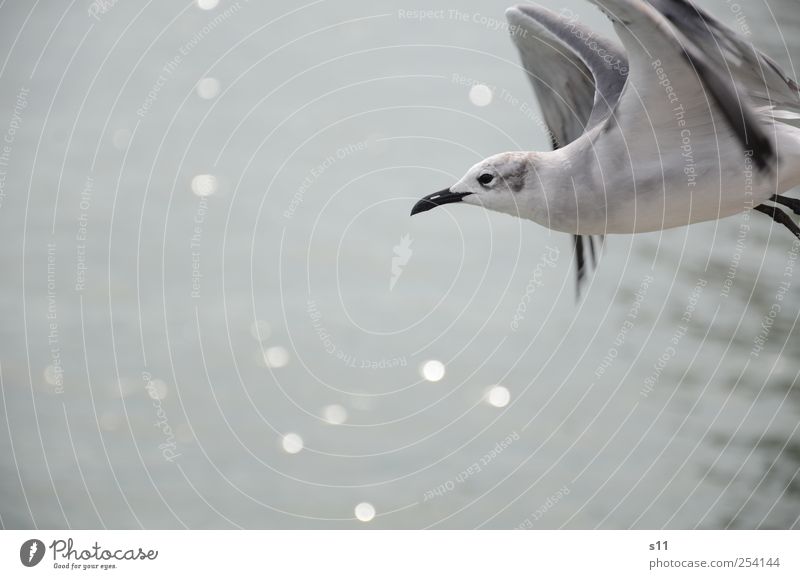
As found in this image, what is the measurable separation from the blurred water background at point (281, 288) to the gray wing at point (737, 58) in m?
0.56

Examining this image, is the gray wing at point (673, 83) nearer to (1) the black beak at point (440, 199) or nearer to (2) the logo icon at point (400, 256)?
(1) the black beak at point (440, 199)

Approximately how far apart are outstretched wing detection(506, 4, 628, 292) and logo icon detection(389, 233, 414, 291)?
415 millimetres

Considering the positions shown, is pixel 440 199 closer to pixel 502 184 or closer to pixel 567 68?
pixel 502 184

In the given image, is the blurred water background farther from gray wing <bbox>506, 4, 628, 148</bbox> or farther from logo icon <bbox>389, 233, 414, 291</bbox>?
gray wing <bbox>506, 4, 628, 148</bbox>

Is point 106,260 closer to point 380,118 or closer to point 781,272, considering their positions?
point 380,118

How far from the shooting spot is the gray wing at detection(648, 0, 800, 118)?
103cm

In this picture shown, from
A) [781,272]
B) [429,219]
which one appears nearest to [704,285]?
[781,272]

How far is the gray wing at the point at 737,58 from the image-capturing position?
103cm

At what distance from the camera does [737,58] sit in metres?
1.09

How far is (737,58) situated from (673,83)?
83mm

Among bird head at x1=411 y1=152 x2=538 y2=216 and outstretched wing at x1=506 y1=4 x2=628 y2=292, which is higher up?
outstretched wing at x1=506 y1=4 x2=628 y2=292
